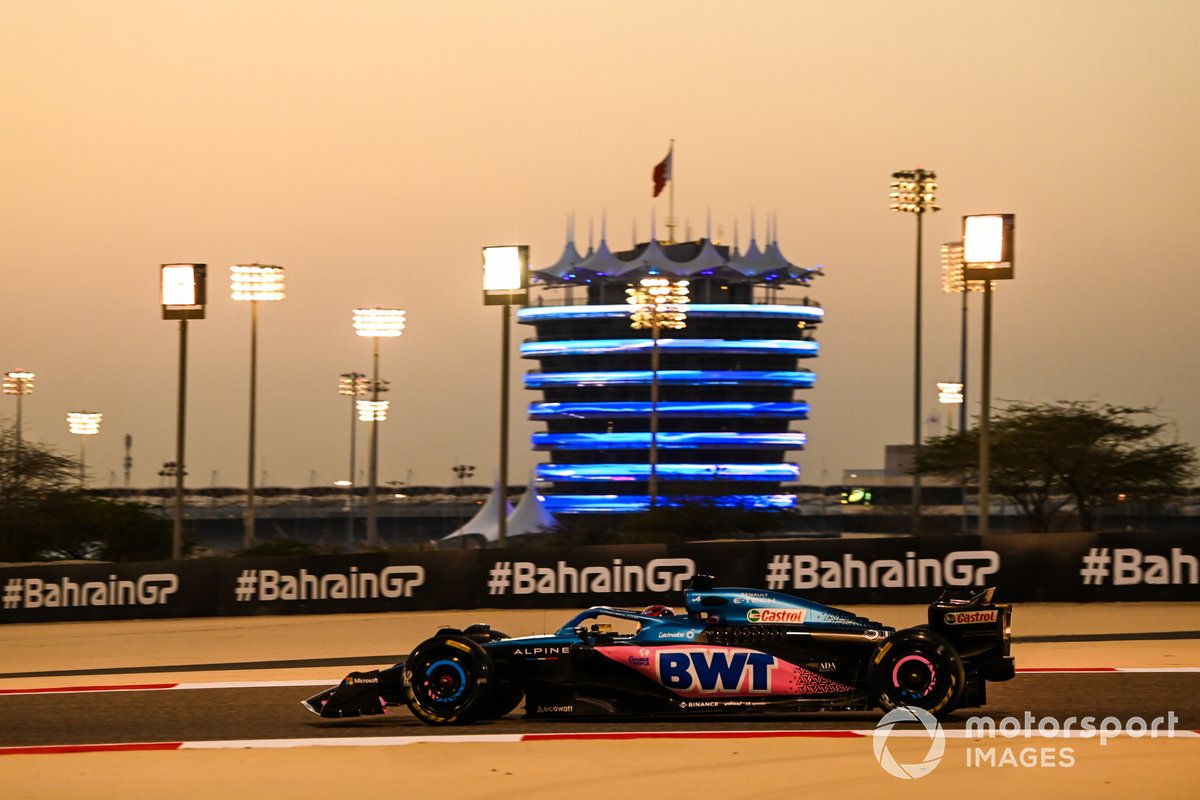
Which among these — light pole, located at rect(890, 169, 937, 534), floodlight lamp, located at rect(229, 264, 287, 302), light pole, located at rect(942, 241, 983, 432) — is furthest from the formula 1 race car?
light pole, located at rect(942, 241, 983, 432)

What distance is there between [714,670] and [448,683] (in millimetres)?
2199

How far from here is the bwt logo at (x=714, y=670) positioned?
455 inches

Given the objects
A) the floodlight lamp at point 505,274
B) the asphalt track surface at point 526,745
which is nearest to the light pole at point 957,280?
the floodlight lamp at point 505,274

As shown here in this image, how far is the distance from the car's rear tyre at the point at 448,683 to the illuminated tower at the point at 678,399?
102m

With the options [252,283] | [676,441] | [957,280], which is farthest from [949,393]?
[252,283]

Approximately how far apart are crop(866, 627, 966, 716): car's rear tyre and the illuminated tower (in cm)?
10232

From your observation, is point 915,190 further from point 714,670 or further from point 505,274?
point 714,670

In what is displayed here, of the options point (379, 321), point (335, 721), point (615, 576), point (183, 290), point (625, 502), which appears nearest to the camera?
point (335, 721)

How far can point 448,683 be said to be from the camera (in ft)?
39.1

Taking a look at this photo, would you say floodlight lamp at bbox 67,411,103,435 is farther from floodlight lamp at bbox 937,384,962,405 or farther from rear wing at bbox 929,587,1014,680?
rear wing at bbox 929,587,1014,680

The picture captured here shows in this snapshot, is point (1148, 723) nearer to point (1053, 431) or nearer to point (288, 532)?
point (1053, 431)

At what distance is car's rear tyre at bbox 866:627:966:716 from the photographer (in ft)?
37.2

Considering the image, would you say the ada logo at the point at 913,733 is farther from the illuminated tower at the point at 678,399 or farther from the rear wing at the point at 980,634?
the illuminated tower at the point at 678,399

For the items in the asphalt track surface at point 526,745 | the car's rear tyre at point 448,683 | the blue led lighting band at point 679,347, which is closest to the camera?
the asphalt track surface at point 526,745
